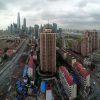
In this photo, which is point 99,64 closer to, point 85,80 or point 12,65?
point 85,80

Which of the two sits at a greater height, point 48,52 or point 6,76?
point 48,52

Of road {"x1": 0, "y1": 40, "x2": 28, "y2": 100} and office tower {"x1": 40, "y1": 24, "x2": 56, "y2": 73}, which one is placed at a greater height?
office tower {"x1": 40, "y1": 24, "x2": 56, "y2": 73}

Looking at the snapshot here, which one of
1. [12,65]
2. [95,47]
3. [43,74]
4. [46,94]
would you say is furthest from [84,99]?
[95,47]

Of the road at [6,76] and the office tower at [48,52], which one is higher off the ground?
the office tower at [48,52]

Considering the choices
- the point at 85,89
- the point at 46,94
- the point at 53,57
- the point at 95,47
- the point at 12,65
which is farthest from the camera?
the point at 95,47

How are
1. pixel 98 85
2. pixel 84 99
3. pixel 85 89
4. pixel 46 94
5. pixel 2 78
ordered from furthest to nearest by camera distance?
1. pixel 2 78
2. pixel 98 85
3. pixel 85 89
4. pixel 84 99
5. pixel 46 94

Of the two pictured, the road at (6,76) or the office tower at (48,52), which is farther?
the office tower at (48,52)

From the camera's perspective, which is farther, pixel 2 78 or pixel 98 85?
pixel 2 78

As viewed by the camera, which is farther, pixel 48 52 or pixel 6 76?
pixel 48 52

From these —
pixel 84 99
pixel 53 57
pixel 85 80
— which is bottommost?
pixel 84 99

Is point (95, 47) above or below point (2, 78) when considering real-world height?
above

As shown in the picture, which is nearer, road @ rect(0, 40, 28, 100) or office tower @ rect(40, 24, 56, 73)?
road @ rect(0, 40, 28, 100)
